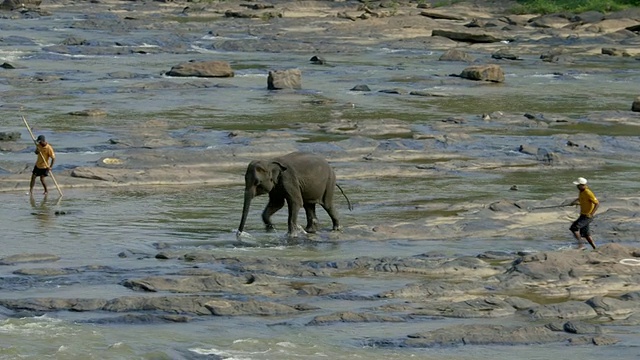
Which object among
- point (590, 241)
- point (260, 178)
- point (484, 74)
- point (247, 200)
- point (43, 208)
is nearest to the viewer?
point (590, 241)

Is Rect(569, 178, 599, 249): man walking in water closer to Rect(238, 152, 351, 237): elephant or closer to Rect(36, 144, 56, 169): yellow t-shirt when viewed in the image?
Rect(238, 152, 351, 237): elephant

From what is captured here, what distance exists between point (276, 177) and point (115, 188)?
5.13 metres

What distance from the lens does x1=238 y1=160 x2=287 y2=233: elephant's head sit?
1747cm

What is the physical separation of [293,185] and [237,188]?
456cm

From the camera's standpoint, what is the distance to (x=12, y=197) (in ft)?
69.2

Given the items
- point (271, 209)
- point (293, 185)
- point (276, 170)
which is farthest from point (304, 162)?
point (271, 209)

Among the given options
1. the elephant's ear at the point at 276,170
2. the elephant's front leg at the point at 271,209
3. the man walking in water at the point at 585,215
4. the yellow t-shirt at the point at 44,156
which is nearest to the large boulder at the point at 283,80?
the yellow t-shirt at the point at 44,156

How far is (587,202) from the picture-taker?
1684 cm

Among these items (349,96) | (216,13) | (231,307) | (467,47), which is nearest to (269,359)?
(231,307)

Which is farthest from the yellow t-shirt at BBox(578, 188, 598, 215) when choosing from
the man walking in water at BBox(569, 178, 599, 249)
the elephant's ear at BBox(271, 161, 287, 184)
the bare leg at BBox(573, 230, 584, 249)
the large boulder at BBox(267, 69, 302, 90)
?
the large boulder at BBox(267, 69, 302, 90)

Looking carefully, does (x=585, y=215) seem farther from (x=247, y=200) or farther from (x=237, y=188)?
(x=237, y=188)

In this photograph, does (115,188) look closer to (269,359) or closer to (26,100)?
(269,359)

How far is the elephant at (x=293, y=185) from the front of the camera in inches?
691

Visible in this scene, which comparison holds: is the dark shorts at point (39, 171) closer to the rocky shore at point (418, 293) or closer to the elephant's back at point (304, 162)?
the elephant's back at point (304, 162)
